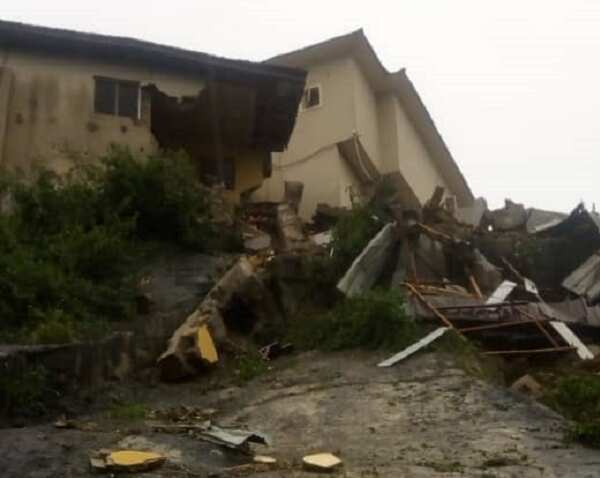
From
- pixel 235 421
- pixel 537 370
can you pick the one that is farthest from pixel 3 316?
pixel 537 370

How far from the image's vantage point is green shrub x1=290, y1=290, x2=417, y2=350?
10.3 metres

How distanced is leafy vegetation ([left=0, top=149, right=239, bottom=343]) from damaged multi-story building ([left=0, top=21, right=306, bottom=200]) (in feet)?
3.98

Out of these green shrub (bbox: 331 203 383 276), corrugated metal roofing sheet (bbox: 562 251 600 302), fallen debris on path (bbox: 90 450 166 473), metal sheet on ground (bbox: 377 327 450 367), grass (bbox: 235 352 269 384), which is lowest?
fallen debris on path (bbox: 90 450 166 473)

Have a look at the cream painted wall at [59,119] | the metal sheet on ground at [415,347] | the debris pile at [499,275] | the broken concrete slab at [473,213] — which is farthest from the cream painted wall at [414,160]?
the metal sheet on ground at [415,347]

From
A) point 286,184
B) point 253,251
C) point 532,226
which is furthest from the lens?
point 286,184

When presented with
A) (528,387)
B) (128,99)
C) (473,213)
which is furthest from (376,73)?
(528,387)

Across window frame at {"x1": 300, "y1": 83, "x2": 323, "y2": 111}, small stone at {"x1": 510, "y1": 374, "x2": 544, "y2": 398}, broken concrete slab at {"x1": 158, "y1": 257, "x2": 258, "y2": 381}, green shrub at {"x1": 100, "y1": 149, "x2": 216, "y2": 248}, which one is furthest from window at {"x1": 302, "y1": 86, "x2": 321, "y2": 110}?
small stone at {"x1": 510, "y1": 374, "x2": 544, "y2": 398}

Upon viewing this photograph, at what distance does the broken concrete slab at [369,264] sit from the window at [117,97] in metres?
5.92

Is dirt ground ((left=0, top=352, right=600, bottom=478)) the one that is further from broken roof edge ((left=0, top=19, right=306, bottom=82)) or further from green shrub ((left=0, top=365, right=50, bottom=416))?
broken roof edge ((left=0, top=19, right=306, bottom=82))

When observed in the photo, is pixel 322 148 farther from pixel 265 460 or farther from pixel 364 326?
pixel 265 460

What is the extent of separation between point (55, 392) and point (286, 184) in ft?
36.3

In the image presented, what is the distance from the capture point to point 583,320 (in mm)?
11875

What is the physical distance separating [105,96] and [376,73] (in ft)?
28.1

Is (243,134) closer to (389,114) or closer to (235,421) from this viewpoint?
(389,114)
